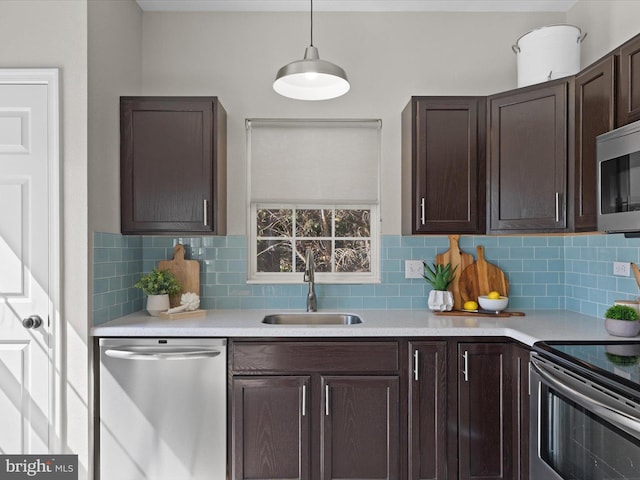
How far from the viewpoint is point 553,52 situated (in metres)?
2.67

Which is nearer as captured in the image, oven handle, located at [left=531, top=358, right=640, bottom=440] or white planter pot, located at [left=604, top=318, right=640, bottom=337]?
oven handle, located at [left=531, top=358, right=640, bottom=440]

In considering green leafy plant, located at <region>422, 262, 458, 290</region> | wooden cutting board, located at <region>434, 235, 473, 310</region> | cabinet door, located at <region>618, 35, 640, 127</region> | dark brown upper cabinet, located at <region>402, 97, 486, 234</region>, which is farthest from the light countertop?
cabinet door, located at <region>618, 35, 640, 127</region>

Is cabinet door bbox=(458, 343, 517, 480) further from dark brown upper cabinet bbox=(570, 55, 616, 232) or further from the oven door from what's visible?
dark brown upper cabinet bbox=(570, 55, 616, 232)

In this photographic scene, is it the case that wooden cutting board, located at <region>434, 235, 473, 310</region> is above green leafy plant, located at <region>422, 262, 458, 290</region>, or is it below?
above

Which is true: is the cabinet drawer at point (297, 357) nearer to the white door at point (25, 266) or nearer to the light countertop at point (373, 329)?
the light countertop at point (373, 329)

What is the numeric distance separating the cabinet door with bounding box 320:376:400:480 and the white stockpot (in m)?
1.91

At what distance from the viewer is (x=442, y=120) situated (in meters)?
2.75

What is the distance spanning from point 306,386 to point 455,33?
7.95 ft

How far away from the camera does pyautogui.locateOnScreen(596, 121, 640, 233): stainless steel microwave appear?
1884mm

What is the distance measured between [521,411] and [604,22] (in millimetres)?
2209

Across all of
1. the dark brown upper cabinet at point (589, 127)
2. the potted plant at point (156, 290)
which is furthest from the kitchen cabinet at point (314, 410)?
the dark brown upper cabinet at point (589, 127)

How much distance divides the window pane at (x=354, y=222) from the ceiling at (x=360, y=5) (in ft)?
4.34

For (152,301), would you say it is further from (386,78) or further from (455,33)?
(455,33)

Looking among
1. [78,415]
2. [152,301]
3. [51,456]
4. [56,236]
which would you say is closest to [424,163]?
[152,301]
